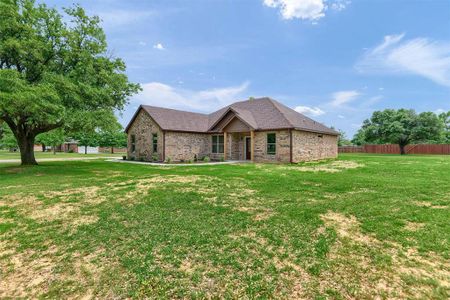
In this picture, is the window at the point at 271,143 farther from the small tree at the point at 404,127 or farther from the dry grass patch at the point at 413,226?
the small tree at the point at 404,127

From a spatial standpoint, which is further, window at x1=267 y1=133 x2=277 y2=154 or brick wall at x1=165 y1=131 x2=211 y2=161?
brick wall at x1=165 y1=131 x2=211 y2=161

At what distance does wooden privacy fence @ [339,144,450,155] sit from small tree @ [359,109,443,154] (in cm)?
101

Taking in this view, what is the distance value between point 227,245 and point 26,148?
18201 mm

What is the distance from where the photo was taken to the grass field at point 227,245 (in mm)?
2953

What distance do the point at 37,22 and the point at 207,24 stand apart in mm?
10150

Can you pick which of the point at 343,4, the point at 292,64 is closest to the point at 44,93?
the point at 343,4

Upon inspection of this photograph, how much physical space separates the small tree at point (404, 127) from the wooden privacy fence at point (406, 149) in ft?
3.32

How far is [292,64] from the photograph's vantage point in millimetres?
22031

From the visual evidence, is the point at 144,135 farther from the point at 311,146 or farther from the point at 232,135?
the point at 311,146

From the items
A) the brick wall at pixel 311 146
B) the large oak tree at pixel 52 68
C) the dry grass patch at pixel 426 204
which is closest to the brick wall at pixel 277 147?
the brick wall at pixel 311 146

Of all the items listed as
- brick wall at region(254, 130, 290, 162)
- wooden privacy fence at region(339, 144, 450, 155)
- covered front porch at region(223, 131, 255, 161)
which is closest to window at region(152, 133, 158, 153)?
covered front porch at region(223, 131, 255, 161)

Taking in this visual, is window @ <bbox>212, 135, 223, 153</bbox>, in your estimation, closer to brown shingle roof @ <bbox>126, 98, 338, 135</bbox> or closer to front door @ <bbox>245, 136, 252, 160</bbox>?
brown shingle roof @ <bbox>126, 98, 338, 135</bbox>

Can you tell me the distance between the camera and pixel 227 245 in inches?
155

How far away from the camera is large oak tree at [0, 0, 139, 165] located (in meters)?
11.0
